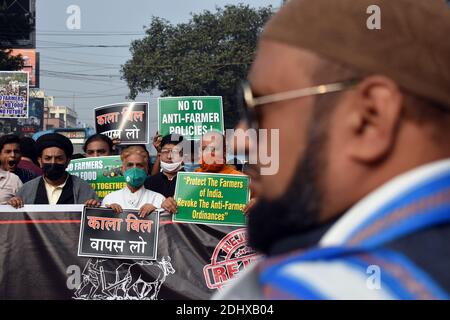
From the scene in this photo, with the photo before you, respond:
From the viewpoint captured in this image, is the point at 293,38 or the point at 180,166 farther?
the point at 180,166

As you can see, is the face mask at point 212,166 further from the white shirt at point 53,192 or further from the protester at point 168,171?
the white shirt at point 53,192

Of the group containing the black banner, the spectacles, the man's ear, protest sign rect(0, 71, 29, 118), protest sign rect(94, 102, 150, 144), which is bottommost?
the black banner

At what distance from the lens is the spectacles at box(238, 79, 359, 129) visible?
1.07m

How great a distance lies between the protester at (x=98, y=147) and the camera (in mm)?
7914

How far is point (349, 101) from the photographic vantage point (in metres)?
1.07

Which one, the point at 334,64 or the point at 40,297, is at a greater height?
the point at 334,64

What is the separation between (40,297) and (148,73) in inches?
1524

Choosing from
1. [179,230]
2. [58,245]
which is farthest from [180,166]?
[58,245]

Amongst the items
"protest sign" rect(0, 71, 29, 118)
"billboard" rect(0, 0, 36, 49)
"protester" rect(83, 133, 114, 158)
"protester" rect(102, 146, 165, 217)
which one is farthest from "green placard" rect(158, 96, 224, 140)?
"billboard" rect(0, 0, 36, 49)

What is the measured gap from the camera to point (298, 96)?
1.12 metres

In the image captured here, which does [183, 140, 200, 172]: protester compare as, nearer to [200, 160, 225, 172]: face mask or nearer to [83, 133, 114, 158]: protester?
[200, 160, 225, 172]: face mask

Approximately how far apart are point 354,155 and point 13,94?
12.7 meters

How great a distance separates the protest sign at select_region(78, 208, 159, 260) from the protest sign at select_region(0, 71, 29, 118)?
5.41m

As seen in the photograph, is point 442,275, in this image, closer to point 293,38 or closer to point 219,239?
point 293,38
